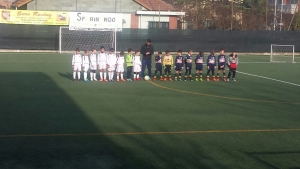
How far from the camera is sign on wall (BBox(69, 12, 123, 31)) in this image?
38.9 metres

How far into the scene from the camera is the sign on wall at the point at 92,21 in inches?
1533

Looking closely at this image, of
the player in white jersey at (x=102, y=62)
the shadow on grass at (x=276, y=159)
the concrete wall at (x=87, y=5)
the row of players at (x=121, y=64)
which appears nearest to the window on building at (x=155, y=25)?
the concrete wall at (x=87, y=5)

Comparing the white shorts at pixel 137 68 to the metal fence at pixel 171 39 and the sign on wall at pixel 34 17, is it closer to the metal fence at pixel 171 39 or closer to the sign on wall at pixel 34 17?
the metal fence at pixel 171 39

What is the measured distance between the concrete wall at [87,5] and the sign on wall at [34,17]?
4472 millimetres

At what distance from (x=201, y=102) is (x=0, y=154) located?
8597 mm

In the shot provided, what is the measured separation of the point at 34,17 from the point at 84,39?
177 inches

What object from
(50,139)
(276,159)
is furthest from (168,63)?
(276,159)

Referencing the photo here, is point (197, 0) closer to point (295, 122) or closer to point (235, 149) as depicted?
point (295, 122)

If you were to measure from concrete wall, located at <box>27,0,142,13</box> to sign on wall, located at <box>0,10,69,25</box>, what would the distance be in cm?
447

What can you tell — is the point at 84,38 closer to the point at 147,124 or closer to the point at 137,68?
the point at 137,68

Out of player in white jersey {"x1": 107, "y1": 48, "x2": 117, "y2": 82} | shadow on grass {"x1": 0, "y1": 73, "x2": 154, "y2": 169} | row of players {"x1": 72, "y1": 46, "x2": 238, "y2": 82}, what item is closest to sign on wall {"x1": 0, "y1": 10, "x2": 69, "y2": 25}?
row of players {"x1": 72, "y1": 46, "x2": 238, "y2": 82}

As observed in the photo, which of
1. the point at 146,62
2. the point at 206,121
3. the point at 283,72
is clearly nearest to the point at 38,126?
the point at 206,121

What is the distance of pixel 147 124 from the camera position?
1316cm

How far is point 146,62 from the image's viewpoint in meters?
23.7
